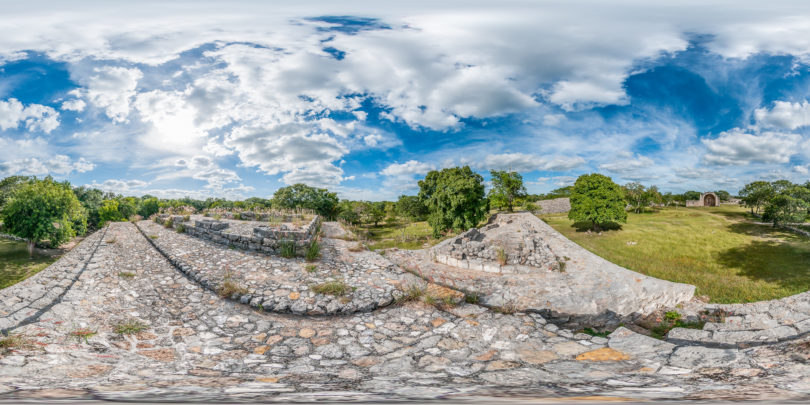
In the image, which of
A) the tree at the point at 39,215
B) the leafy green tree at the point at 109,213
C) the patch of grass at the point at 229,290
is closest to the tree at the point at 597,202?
the patch of grass at the point at 229,290

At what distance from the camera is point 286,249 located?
950cm

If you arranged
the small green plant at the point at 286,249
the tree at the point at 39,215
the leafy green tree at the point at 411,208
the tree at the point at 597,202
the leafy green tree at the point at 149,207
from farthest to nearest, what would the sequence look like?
the leafy green tree at the point at 149,207
the leafy green tree at the point at 411,208
the tree at the point at 597,202
the tree at the point at 39,215
the small green plant at the point at 286,249

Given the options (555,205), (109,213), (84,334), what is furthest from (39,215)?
(555,205)

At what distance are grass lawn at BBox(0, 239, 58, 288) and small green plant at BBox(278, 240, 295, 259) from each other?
7.13 m

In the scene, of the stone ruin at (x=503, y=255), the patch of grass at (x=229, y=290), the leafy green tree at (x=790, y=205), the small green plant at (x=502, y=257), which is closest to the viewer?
A: the patch of grass at (x=229, y=290)

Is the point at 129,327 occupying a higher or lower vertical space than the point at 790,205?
lower

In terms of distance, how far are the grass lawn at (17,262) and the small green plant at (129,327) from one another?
23.8 ft

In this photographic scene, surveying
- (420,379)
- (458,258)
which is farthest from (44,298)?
(458,258)

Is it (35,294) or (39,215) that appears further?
(39,215)

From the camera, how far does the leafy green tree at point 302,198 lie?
1115 inches

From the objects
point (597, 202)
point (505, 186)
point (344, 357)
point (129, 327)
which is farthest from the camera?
point (505, 186)

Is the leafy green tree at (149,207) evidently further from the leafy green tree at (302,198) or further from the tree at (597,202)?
the tree at (597,202)

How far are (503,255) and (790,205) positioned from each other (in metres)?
8.07

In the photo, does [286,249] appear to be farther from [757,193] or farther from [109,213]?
[109,213]
